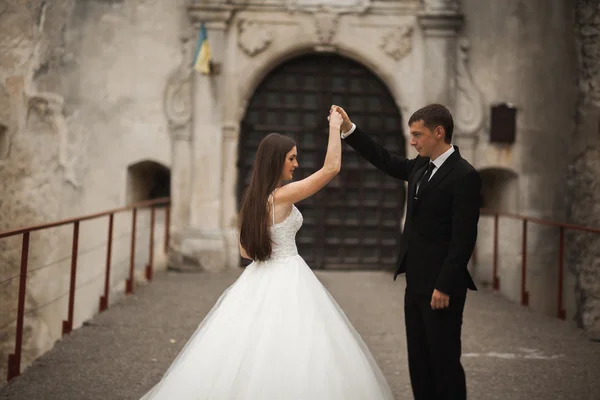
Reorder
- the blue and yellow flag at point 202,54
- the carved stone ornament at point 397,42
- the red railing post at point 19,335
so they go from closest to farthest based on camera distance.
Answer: the red railing post at point 19,335, the blue and yellow flag at point 202,54, the carved stone ornament at point 397,42

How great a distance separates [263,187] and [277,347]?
0.76m

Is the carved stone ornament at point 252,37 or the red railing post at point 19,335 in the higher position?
the carved stone ornament at point 252,37

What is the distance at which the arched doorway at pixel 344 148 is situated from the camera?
9.52 meters

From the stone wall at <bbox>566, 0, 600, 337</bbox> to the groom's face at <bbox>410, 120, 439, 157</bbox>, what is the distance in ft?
21.7

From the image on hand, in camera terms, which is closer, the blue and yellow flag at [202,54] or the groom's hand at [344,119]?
the groom's hand at [344,119]

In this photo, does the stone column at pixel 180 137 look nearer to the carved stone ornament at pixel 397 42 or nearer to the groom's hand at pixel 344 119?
the carved stone ornament at pixel 397 42

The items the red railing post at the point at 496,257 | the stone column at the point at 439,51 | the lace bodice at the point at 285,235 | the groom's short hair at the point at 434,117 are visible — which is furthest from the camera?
the stone column at the point at 439,51

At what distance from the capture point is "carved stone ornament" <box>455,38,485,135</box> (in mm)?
9328

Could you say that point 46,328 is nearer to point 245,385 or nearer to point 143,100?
point 143,100

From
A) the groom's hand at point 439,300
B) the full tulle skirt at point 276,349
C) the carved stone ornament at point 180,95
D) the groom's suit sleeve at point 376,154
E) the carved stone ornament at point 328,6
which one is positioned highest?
the carved stone ornament at point 328,6

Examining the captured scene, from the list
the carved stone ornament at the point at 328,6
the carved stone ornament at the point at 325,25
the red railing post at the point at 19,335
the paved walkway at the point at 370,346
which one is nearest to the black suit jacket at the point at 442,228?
the paved walkway at the point at 370,346

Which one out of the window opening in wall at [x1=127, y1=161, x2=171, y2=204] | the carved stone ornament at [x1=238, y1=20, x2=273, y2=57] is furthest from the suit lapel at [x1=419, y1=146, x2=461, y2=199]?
the window opening in wall at [x1=127, y1=161, x2=171, y2=204]

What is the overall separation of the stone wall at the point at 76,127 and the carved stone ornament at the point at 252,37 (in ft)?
2.77

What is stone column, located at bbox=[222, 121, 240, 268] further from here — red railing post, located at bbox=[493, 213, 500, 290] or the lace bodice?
the lace bodice
